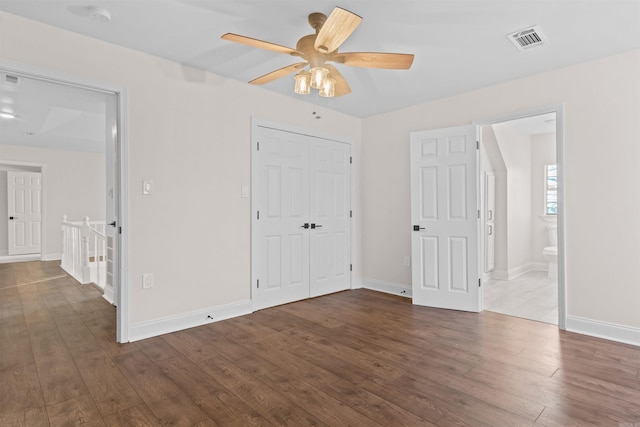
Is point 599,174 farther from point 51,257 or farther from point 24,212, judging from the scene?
point 24,212

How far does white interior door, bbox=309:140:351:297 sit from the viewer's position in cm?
439

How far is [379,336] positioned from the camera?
3006 mm

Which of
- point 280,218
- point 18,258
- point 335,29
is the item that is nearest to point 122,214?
point 280,218

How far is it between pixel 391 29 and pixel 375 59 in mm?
451

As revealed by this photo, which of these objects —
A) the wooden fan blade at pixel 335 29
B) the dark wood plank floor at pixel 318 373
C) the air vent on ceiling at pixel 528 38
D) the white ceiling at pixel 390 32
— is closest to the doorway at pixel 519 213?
the dark wood plank floor at pixel 318 373

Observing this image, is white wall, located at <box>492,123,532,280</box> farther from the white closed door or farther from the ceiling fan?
the white closed door

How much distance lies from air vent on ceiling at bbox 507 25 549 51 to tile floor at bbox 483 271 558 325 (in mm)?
2593

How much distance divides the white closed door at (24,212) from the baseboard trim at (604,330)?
9.94 metres

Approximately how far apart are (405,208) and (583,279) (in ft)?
6.61

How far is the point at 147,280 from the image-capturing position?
3.00 metres

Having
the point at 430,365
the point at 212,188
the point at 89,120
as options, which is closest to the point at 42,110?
the point at 89,120

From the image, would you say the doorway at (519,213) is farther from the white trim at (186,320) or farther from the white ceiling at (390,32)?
the white trim at (186,320)

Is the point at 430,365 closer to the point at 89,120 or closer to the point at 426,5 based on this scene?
the point at 426,5

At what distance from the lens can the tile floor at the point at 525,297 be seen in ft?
12.0
